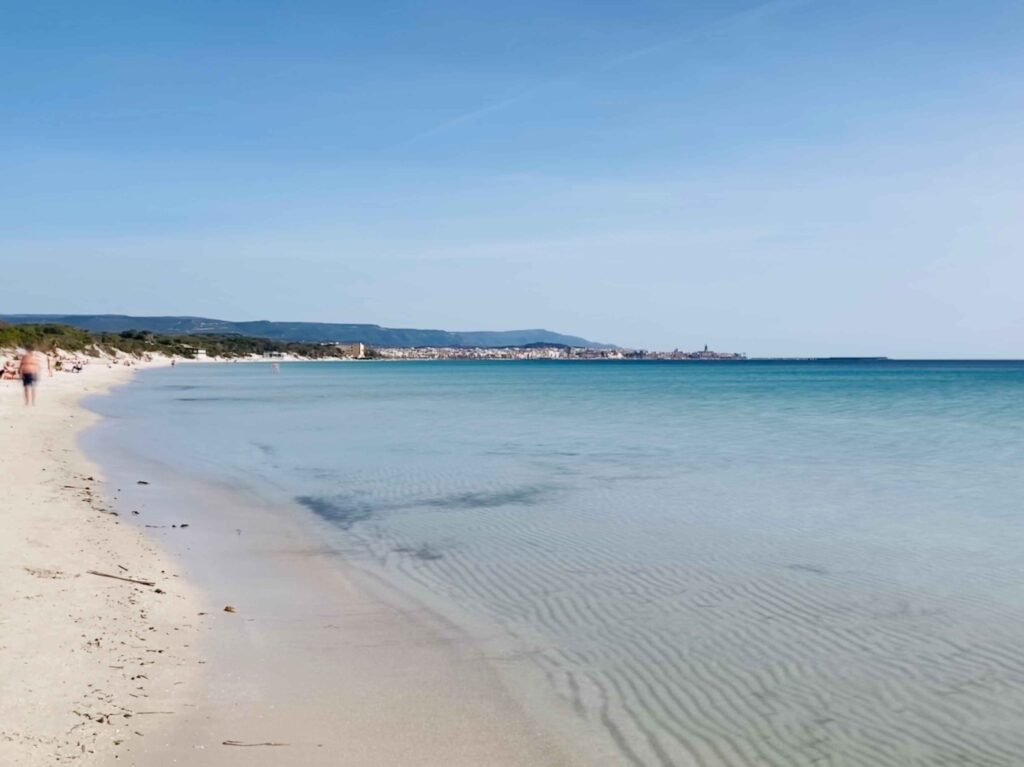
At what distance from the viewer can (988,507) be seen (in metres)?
12.9

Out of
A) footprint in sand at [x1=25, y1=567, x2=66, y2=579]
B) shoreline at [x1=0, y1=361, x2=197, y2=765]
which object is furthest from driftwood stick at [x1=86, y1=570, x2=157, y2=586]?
footprint in sand at [x1=25, y1=567, x2=66, y2=579]

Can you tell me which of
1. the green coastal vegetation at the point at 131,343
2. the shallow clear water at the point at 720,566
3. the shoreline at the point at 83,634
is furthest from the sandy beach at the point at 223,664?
the green coastal vegetation at the point at 131,343

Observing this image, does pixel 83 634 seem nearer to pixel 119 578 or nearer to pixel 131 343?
pixel 119 578

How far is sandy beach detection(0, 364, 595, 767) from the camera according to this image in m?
4.52

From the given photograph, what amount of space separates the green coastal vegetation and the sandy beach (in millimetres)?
58279

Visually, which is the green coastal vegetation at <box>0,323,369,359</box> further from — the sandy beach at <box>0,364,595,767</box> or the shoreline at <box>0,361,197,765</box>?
the sandy beach at <box>0,364,595,767</box>

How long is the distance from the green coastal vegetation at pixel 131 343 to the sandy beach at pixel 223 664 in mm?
58279

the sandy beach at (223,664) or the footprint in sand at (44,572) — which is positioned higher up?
the footprint in sand at (44,572)

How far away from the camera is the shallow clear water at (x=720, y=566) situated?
523 centimetres

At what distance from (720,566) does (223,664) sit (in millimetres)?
5329

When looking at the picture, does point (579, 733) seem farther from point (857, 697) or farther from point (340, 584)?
point (340, 584)

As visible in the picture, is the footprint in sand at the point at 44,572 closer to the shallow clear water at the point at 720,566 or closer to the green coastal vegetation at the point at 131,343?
the shallow clear water at the point at 720,566

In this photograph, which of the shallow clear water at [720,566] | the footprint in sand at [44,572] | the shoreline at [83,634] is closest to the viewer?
the shoreline at [83,634]

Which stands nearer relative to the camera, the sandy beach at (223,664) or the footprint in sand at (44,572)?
the sandy beach at (223,664)
